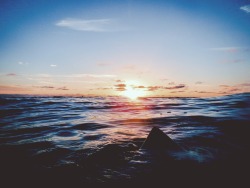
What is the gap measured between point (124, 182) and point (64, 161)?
5.28 ft

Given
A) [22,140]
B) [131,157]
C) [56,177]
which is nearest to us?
[56,177]

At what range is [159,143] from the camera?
425 cm

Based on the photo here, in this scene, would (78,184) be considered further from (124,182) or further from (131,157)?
(131,157)

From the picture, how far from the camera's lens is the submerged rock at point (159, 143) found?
13.4ft

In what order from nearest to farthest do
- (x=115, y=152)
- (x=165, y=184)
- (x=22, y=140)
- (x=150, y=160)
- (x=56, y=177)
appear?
(x=165, y=184) → (x=56, y=177) → (x=150, y=160) → (x=115, y=152) → (x=22, y=140)

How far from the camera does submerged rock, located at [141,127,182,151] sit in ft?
13.4

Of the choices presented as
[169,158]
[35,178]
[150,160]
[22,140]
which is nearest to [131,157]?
[150,160]

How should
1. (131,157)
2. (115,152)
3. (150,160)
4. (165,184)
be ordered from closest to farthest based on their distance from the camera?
(165,184) → (150,160) → (131,157) → (115,152)

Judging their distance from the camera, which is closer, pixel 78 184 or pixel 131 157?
pixel 78 184

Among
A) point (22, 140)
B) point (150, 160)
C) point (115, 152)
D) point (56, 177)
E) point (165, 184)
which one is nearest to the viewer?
point (165, 184)

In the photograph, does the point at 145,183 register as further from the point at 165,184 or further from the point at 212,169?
the point at 212,169

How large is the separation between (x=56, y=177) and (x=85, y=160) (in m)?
0.80

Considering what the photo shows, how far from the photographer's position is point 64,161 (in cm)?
371

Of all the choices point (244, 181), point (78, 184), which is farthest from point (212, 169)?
point (78, 184)
